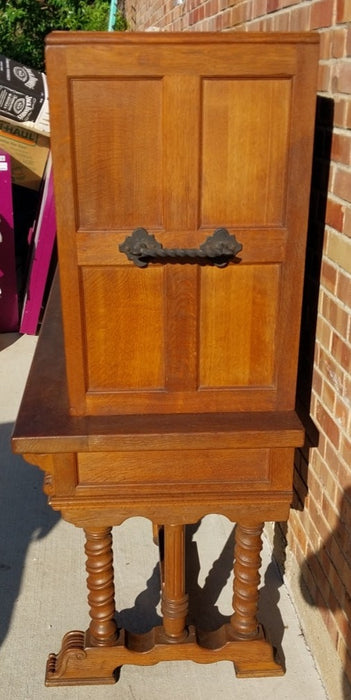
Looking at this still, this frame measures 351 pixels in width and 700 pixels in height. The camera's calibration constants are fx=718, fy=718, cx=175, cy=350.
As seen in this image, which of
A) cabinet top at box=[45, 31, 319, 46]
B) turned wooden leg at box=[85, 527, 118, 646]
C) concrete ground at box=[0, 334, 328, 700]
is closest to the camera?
cabinet top at box=[45, 31, 319, 46]

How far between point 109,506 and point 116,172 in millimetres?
961

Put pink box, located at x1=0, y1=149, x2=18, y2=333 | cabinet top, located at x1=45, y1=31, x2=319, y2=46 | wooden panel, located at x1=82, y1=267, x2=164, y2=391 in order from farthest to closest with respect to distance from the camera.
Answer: pink box, located at x1=0, y1=149, x2=18, y2=333
wooden panel, located at x1=82, y1=267, x2=164, y2=391
cabinet top, located at x1=45, y1=31, x2=319, y2=46

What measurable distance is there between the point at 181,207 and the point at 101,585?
125 centimetres

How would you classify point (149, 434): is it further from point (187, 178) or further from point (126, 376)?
point (187, 178)

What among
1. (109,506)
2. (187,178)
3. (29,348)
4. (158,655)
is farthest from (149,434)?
(29,348)

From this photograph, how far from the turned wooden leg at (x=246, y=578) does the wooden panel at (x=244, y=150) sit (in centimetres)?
99

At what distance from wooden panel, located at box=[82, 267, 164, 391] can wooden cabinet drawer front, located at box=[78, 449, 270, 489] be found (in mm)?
209

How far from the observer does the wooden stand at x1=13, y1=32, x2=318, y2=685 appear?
1.69 meters

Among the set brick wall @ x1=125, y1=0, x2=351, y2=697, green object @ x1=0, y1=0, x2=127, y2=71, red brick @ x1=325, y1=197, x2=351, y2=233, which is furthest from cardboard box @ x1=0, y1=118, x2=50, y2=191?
red brick @ x1=325, y1=197, x2=351, y2=233

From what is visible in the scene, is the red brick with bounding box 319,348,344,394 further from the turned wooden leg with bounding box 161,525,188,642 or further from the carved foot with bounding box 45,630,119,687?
the carved foot with bounding box 45,630,119,687

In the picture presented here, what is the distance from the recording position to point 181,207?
180 centimetres

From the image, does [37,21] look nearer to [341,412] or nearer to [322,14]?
[322,14]

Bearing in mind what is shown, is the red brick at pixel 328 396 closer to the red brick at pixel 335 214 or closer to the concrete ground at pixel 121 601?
the red brick at pixel 335 214

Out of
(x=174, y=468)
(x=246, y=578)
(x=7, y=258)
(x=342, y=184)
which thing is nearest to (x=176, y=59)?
(x=342, y=184)
